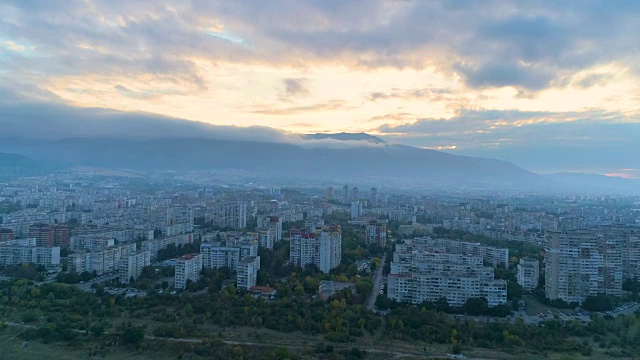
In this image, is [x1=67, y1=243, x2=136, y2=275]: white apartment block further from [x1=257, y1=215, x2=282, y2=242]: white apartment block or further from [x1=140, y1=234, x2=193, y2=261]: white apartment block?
[x1=257, y1=215, x2=282, y2=242]: white apartment block

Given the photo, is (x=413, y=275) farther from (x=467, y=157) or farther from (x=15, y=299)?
(x=467, y=157)

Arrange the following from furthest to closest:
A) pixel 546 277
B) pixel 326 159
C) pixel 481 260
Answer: pixel 326 159, pixel 481 260, pixel 546 277

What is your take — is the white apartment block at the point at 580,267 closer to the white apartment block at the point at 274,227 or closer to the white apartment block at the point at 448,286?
the white apartment block at the point at 448,286

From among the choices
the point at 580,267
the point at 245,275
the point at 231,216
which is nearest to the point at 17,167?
the point at 231,216

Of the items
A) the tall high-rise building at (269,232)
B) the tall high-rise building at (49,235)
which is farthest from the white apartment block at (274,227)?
the tall high-rise building at (49,235)

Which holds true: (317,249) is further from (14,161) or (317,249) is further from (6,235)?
(14,161)

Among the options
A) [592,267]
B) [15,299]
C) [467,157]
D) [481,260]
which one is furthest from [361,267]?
[467,157]
